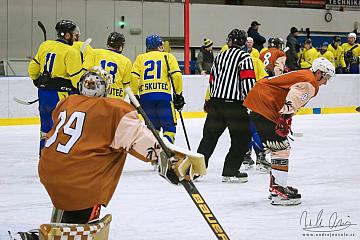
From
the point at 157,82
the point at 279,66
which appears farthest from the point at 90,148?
the point at 279,66

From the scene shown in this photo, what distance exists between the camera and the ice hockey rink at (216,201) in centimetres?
459

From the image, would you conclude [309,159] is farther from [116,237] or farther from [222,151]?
[116,237]

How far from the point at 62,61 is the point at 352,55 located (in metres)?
9.94

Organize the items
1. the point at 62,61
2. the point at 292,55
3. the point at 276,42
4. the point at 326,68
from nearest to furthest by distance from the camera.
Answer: the point at 326,68, the point at 62,61, the point at 276,42, the point at 292,55

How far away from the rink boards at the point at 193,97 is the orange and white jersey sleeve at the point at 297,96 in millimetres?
6595

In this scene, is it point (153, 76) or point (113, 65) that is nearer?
point (113, 65)

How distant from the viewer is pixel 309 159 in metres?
8.01

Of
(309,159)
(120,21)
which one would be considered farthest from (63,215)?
(120,21)

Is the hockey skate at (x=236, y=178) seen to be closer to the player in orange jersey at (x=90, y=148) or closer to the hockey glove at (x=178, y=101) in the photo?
the hockey glove at (x=178, y=101)

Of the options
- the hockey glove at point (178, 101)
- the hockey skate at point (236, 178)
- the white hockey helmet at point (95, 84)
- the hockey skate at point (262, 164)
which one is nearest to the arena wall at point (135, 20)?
the hockey glove at point (178, 101)

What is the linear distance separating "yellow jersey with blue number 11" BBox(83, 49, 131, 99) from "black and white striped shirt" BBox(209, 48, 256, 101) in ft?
2.81

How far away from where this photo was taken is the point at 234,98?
655cm

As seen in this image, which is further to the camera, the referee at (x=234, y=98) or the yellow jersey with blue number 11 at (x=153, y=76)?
the yellow jersey with blue number 11 at (x=153, y=76)

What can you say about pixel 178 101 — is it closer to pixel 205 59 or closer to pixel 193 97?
pixel 193 97
